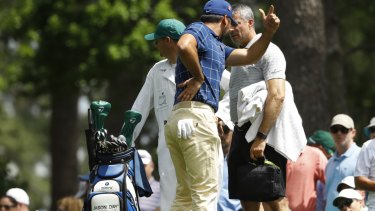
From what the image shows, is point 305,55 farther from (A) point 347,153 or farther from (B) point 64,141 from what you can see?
(B) point 64,141

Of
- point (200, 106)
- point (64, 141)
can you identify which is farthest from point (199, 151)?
point (64, 141)

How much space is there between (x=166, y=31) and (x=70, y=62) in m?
15.4

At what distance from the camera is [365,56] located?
31328mm

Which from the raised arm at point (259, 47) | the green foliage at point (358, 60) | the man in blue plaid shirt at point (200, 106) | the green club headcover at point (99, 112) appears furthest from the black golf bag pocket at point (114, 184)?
the green foliage at point (358, 60)

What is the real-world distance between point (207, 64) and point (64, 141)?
65.1 ft

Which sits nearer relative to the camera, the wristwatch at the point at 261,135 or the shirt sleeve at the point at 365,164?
the wristwatch at the point at 261,135

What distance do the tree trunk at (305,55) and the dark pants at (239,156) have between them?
8.02 metres

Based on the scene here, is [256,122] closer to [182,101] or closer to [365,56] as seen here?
[182,101]

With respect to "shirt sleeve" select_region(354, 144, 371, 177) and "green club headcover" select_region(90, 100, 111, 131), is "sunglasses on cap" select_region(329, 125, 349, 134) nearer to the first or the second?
"shirt sleeve" select_region(354, 144, 371, 177)

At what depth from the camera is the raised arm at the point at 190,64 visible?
422 inches

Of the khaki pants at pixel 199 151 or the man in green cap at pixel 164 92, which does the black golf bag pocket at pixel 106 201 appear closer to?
the khaki pants at pixel 199 151

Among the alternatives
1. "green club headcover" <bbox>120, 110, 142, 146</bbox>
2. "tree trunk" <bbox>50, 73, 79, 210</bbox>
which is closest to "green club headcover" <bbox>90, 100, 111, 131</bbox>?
"green club headcover" <bbox>120, 110, 142, 146</bbox>

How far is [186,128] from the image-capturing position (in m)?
11.0

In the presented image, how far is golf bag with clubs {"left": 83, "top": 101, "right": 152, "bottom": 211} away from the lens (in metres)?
11.8
